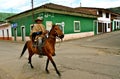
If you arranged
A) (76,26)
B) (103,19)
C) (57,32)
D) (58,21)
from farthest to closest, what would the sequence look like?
(103,19) < (76,26) < (58,21) < (57,32)

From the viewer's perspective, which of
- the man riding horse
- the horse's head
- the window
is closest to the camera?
the horse's head

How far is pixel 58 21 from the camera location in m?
25.7

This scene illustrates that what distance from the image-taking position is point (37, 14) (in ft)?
83.3

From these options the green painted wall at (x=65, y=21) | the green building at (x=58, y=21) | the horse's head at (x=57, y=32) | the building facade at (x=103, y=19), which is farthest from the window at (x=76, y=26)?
the horse's head at (x=57, y=32)

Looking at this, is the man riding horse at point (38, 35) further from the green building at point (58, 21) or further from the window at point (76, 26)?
the window at point (76, 26)

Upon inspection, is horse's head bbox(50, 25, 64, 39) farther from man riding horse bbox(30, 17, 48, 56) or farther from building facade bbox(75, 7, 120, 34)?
building facade bbox(75, 7, 120, 34)

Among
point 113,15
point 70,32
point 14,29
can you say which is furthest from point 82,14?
point 113,15

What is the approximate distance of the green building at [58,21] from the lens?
24.5 meters

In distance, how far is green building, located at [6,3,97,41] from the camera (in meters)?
24.5

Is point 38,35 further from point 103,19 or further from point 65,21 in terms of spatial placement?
point 103,19

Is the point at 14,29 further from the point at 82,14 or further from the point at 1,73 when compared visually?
the point at 1,73

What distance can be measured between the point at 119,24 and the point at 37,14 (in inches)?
1075

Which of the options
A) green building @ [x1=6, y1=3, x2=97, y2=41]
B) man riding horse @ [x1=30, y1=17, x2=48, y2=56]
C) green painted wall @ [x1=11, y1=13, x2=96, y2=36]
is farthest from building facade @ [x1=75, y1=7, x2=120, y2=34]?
man riding horse @ [x1=30, y1=17, x2=48, y2=56]

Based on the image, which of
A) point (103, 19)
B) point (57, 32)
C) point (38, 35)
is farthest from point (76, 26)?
point (57, 32)
